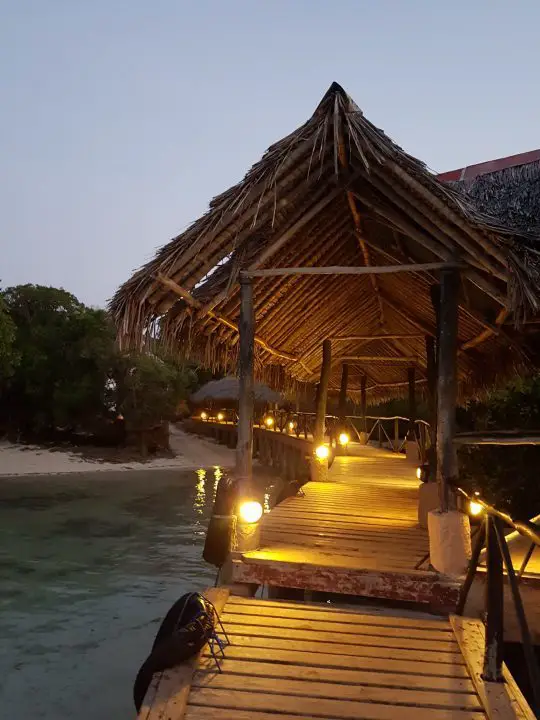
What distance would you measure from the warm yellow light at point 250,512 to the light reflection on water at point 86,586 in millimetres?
2460

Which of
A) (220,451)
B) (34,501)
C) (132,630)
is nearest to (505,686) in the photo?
(132,630)

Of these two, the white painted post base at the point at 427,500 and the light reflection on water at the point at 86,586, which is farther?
the white painted post base at the point at 427,500

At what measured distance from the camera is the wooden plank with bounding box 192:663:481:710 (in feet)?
10.7

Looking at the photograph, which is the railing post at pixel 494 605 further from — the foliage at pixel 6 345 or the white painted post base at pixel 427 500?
the foliage at pixel 6 345

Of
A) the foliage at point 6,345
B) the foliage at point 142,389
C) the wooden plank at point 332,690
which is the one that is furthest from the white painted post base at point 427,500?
the foliage at point 142,389

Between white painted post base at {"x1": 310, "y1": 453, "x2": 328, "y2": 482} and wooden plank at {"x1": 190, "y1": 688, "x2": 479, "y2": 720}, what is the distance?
323 inches

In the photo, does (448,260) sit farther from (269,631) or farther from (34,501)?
(34,501)

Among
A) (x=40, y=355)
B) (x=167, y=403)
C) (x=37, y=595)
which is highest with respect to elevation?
(x=40, y=355)

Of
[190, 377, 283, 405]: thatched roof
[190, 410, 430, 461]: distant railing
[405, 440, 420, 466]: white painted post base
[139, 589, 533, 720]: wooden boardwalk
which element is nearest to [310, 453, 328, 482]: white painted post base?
[190, 410, 430, 461]: distant railing

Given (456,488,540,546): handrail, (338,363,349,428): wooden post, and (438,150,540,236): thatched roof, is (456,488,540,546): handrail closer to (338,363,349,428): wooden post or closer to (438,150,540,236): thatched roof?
(438,150,540,236): thatched roof

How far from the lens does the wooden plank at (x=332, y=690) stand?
327 cm

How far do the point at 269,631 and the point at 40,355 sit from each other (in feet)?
85.2

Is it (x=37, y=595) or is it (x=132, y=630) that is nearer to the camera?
(x=132, y=630)

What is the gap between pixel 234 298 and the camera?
749cm
